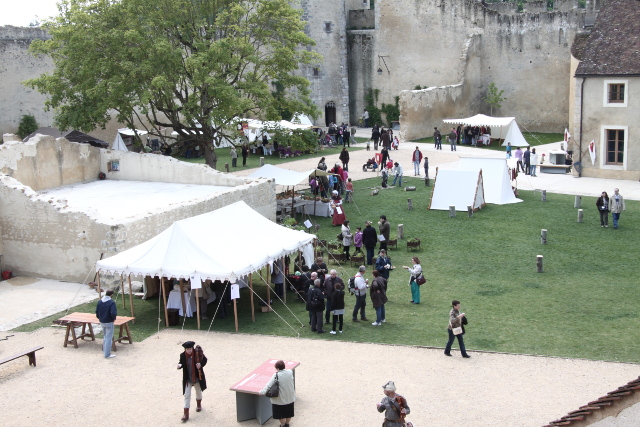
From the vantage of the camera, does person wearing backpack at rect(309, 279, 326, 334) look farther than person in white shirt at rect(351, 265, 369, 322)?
No

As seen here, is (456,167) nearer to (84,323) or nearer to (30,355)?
(84,323)

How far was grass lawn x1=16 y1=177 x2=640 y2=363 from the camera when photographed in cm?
1452

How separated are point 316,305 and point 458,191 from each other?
39.6 ft

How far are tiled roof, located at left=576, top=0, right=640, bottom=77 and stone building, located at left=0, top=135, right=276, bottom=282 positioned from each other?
46.5 ft

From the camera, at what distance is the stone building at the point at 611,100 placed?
2959cm

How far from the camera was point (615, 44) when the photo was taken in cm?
3030

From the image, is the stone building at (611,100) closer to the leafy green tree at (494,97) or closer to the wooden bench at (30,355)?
the leafy green tree at (494,97)

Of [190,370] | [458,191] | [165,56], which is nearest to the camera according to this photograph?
[190,370]

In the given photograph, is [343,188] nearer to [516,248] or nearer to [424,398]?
[516,248]

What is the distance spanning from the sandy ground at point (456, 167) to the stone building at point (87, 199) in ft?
24.5

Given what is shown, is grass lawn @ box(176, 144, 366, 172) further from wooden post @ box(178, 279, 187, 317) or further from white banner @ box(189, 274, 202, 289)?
white banner @ box(189, 274, 202, 289)

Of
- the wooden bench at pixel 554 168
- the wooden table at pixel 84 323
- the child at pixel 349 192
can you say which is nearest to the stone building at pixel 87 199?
the wooden table at pixel 84 323

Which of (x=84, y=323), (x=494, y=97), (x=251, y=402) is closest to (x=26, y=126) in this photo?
(x=494, y=97)

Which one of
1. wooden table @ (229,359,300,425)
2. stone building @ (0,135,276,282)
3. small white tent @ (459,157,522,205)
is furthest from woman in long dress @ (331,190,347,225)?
wooden table @ (229,359,300,425)
